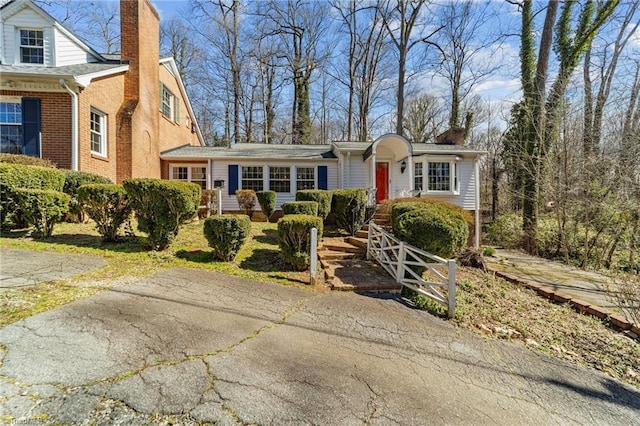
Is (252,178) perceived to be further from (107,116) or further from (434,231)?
(434,231)

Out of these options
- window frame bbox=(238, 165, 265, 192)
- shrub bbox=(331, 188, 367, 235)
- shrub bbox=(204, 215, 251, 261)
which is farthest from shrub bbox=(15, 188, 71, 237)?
shrub bbox=(331, 188, 367, 235)

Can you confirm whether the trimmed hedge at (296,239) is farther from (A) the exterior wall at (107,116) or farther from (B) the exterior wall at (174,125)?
(B) the exterior wall at (174,125)

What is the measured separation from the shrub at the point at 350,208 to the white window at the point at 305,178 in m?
3.80

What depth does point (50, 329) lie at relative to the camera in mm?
2863

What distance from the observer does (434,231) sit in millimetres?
5098

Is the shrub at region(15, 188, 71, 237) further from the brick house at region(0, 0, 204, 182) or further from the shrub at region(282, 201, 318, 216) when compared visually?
the shrub at region(282, 201, 318, 216)

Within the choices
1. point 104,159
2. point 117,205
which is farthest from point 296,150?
point 117,205

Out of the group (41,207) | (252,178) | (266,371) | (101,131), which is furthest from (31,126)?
(266,371)

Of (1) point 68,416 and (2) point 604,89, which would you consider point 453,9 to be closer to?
(2) point 604,89

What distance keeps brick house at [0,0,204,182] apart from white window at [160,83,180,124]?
0.35 metres

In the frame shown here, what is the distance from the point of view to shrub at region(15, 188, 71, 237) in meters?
5.72

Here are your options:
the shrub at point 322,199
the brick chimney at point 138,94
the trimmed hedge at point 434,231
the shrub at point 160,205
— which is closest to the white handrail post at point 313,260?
the trimmed hedge at point 434,231

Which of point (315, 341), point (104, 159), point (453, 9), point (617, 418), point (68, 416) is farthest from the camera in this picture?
point (453, 9)

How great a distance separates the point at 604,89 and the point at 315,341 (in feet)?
55.2
